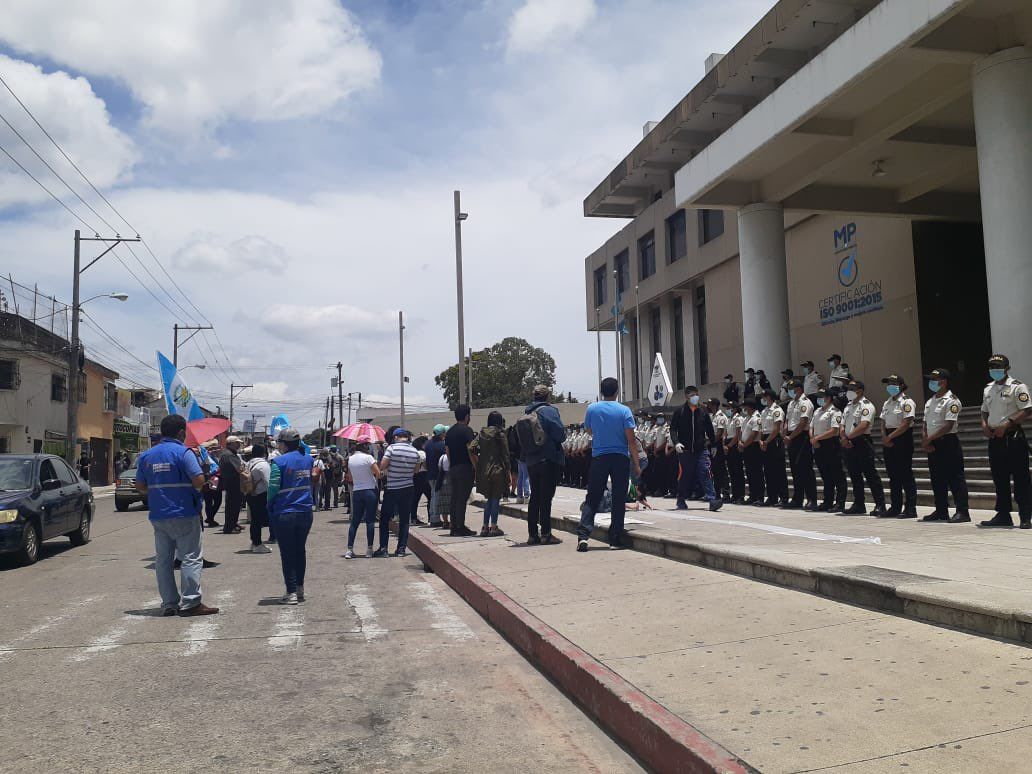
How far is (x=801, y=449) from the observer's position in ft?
42.5

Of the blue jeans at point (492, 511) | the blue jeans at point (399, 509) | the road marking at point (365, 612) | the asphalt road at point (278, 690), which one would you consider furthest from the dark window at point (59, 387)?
the road marking at point (365, 612)

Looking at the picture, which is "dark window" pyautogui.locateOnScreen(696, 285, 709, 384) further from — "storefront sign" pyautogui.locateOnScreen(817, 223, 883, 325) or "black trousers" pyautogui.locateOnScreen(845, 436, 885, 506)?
"black trousers" pyautogui.locateOnScreen(845, 436, 885, 506)

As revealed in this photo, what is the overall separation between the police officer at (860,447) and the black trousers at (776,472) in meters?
1.76

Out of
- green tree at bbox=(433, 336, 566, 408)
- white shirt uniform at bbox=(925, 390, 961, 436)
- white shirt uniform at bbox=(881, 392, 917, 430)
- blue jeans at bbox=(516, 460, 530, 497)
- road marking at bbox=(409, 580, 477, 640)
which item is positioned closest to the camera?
road marking at bbox=(409, 580, 477, 640)

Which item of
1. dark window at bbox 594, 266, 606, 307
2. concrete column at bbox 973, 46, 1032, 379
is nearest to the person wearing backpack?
concrete column at bbox 973, 46, 1032, 379

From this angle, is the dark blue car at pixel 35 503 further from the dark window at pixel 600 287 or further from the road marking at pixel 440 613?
the dark window at pixel 600 287

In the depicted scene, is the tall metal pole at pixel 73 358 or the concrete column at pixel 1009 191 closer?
the concrete column at pixel 1009 191

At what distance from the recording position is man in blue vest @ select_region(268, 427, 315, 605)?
828 centimetres

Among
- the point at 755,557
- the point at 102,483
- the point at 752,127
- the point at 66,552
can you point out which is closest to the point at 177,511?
the point at 755,557

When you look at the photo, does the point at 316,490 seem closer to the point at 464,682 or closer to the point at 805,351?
the point at 805,351

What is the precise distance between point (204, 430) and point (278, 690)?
8.43m

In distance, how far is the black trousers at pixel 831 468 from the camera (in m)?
12.2

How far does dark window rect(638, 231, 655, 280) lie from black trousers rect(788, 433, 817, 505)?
24550 millimetres

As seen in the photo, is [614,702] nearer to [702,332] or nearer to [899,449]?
[899,449]
